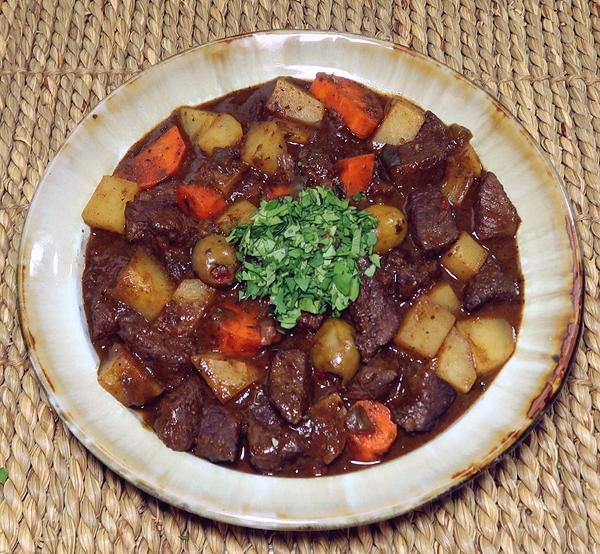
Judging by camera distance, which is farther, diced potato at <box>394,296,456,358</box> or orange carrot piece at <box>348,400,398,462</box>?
diced potato at <box>394,296,456,358</box>

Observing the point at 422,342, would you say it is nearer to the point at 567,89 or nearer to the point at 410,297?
the point at 410,297

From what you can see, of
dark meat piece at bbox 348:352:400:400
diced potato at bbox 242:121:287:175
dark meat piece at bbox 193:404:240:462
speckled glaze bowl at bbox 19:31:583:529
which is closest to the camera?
speckled glaze bowl at bbox 19:31:583:529

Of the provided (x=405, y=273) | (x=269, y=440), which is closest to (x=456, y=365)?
(x=405, y=273)

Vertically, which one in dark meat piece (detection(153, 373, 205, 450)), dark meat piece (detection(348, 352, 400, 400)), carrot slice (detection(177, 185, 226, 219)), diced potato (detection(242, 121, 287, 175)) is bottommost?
dark meat piece (detection(153, 373, 205, 450))

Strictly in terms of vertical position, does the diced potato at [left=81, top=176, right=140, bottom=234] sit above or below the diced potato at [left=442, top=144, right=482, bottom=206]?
below

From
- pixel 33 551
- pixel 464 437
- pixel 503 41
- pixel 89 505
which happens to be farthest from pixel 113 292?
pixel 503 41

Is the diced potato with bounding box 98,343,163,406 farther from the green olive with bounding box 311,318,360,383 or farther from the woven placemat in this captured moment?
the green olive with bounding box 311,318,360,383

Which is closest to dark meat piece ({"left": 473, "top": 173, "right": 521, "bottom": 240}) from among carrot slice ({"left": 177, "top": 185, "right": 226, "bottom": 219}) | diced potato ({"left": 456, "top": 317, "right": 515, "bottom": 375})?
diced potato ({"left": 456, "top": 317, "right": 515, "bottom": 375})

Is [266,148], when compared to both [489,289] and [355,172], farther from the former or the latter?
[489,289]
